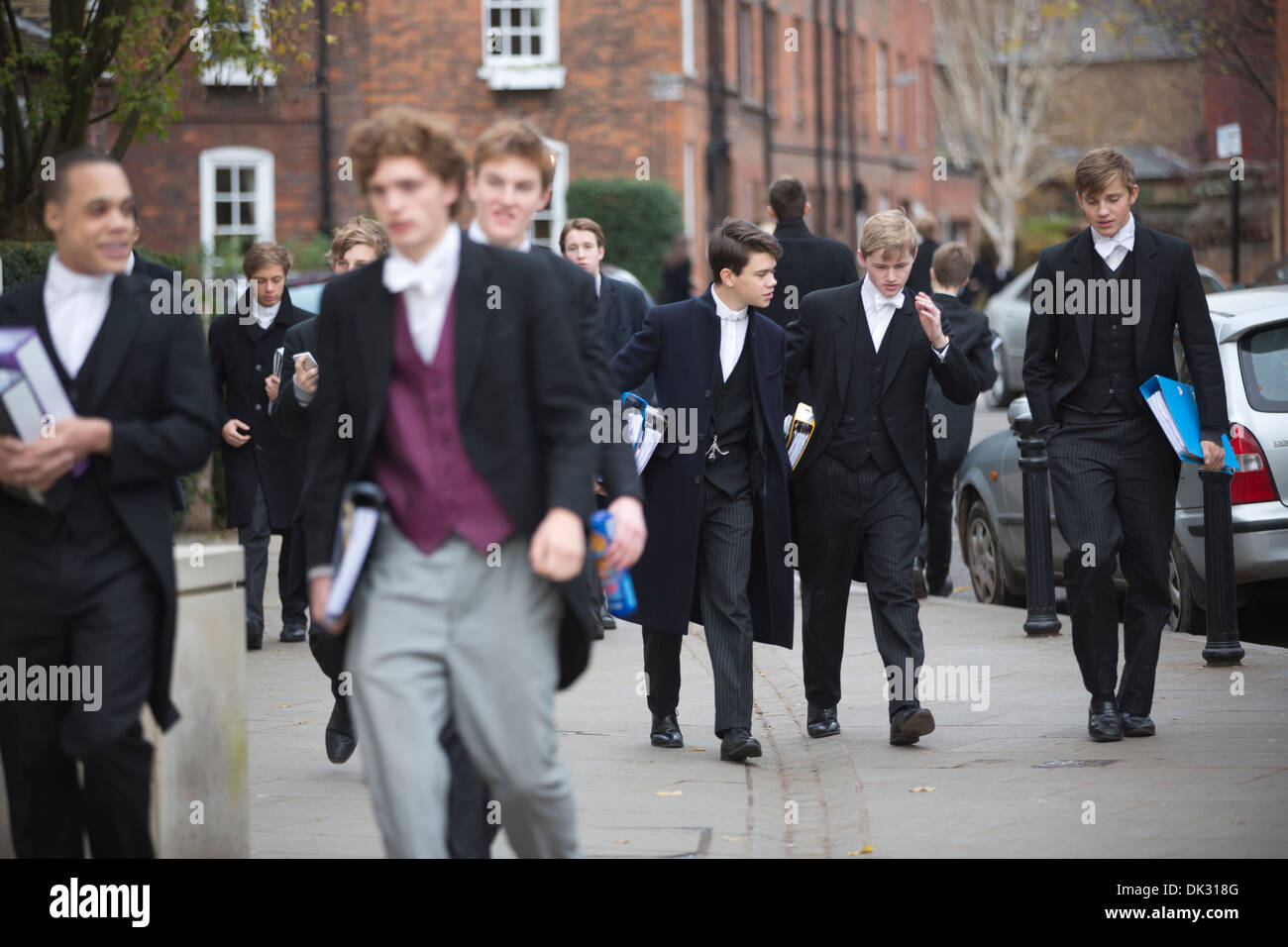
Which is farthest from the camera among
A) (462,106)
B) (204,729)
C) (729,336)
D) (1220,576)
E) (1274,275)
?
(462,106)

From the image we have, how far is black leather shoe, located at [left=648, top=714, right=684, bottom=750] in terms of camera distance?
8141mm

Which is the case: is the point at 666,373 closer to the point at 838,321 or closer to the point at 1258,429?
the point at 838,321

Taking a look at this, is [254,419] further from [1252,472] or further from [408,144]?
[408,144]

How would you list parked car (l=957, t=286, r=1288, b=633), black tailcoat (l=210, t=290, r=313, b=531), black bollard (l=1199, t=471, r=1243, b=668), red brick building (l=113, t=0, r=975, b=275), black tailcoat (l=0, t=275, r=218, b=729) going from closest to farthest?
black tailcoat (l=0, t=275, r=218, b=729) < black bollard (l=1199, t=471, r=1243, b=668) < parked car (l=957, t=286, r=1288, b=633) < black tailcoat (l=210, t=290, r=313, b=531) < red brick building (l=113, t=0, r=975, b=275)

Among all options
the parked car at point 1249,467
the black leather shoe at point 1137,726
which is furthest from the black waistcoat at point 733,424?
the parked car at point 1249,467

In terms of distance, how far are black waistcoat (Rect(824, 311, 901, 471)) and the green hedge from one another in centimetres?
2346

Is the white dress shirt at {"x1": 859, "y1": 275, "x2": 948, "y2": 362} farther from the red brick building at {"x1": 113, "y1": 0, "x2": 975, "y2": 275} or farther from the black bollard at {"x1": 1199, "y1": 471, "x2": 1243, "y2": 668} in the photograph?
the red brick building at {"x1": 113, "y1": 0, "x2": 975, "y2": 275}

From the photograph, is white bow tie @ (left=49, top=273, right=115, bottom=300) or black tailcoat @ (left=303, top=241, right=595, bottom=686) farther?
white bow tie @ (left=49, top=273, right=115, bottom=300)

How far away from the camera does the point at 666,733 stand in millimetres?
8164

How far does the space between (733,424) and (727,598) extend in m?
0.68

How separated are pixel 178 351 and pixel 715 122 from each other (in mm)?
31077

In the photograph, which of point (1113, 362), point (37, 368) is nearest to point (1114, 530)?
point (1113, 362)

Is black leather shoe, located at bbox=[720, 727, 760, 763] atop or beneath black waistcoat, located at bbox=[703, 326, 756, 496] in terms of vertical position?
beneath

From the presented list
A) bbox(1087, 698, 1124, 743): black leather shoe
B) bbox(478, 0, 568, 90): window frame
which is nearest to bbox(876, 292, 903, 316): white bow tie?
bbox(1087, 698, 1124, 743): black leather shoe
